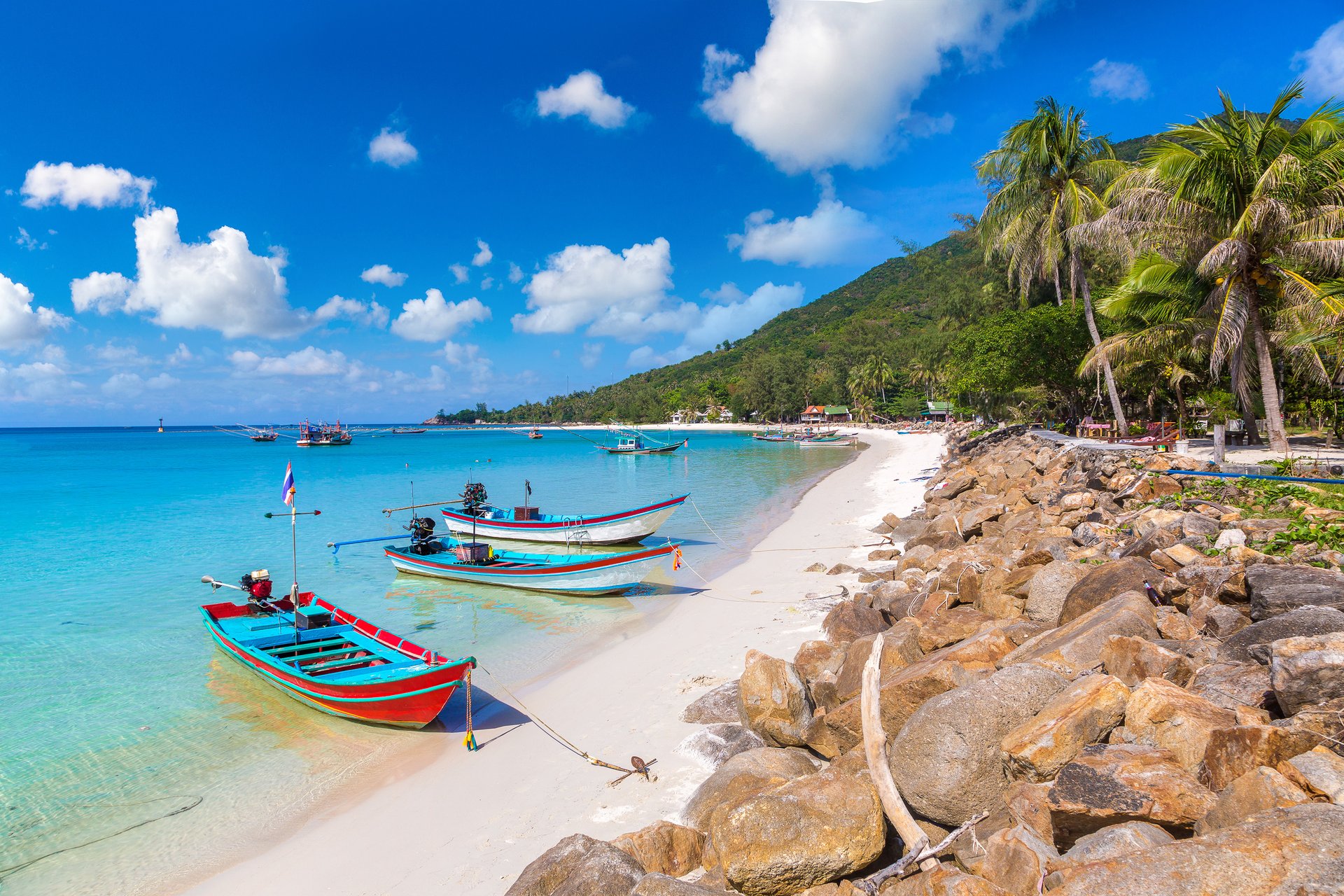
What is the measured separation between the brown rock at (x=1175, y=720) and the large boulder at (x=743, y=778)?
2.88 metres

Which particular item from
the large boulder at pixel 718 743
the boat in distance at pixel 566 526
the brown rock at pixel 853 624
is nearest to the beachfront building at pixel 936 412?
the boat in distance at pixel 566 526

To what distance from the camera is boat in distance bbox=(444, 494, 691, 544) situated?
22.0 metres

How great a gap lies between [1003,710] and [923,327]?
141 m

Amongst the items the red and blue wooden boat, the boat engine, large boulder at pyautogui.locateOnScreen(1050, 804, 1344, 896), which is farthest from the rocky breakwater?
the boat engine

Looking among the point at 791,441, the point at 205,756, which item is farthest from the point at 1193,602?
the point at 791,441

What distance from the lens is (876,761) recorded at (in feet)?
16.5

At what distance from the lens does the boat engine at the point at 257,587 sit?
46.9 feet

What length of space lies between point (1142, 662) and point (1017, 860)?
2693 millimetres

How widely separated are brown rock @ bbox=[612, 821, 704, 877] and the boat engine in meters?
12.4

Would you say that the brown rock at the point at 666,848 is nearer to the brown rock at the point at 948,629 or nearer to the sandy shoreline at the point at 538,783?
the sandy shoreline at the point at 538,783

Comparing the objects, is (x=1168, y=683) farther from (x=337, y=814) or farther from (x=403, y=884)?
(x=337, y=814)

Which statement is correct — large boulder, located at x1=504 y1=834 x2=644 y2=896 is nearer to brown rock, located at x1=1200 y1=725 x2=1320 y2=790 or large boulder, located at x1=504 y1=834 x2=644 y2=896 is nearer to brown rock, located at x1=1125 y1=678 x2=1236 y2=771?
brown rock, located at x1=1125 y1=678 x2=1236 y2=771

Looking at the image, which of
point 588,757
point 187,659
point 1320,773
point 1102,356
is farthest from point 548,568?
point 1102,356

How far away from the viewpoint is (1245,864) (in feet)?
9.69
